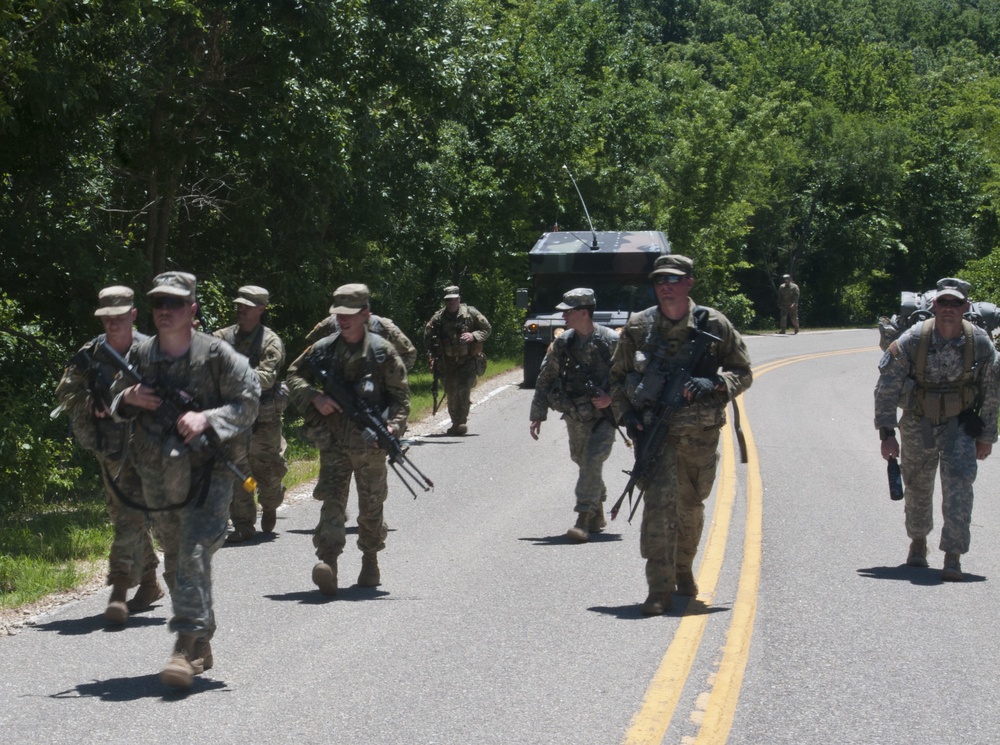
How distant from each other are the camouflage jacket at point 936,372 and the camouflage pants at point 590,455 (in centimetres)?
236

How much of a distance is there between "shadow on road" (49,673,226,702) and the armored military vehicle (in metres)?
15.4

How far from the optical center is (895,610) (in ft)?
25.9

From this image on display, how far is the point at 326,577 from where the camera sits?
821cm

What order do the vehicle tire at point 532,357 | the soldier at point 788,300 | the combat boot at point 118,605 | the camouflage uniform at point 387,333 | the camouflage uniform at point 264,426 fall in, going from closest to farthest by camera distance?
the combat boot at point 118,605
the camouflage uniform at point 387,333
the camouflage uniform at point 264,426
the vehicle tire at point 532,357
the soldier at point 788,300

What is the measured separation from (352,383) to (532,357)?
14.7m

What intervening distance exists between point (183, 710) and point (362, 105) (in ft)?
42.0

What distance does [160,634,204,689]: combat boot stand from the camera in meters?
6.05

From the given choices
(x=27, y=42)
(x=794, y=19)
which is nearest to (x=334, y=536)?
(x=27, y=42)

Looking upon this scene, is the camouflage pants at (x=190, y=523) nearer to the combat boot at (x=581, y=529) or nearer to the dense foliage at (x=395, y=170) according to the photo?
the combat boot at (x=581, y=529)

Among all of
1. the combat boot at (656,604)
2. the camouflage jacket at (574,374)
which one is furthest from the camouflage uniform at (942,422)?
the camouflage jacket at (574,374)

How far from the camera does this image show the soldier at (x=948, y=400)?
29.2 feet

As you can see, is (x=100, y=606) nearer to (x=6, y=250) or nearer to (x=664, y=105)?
(x=6, y=250)

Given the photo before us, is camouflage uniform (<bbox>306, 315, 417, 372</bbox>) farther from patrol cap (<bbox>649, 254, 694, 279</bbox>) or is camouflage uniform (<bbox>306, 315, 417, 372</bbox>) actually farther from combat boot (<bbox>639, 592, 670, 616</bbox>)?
combat boot (<bbox>639, 592, 670, 616</bbox>)

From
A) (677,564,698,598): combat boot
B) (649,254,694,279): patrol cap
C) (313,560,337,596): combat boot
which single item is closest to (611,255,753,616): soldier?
(649,254,694,279): patrol cap
